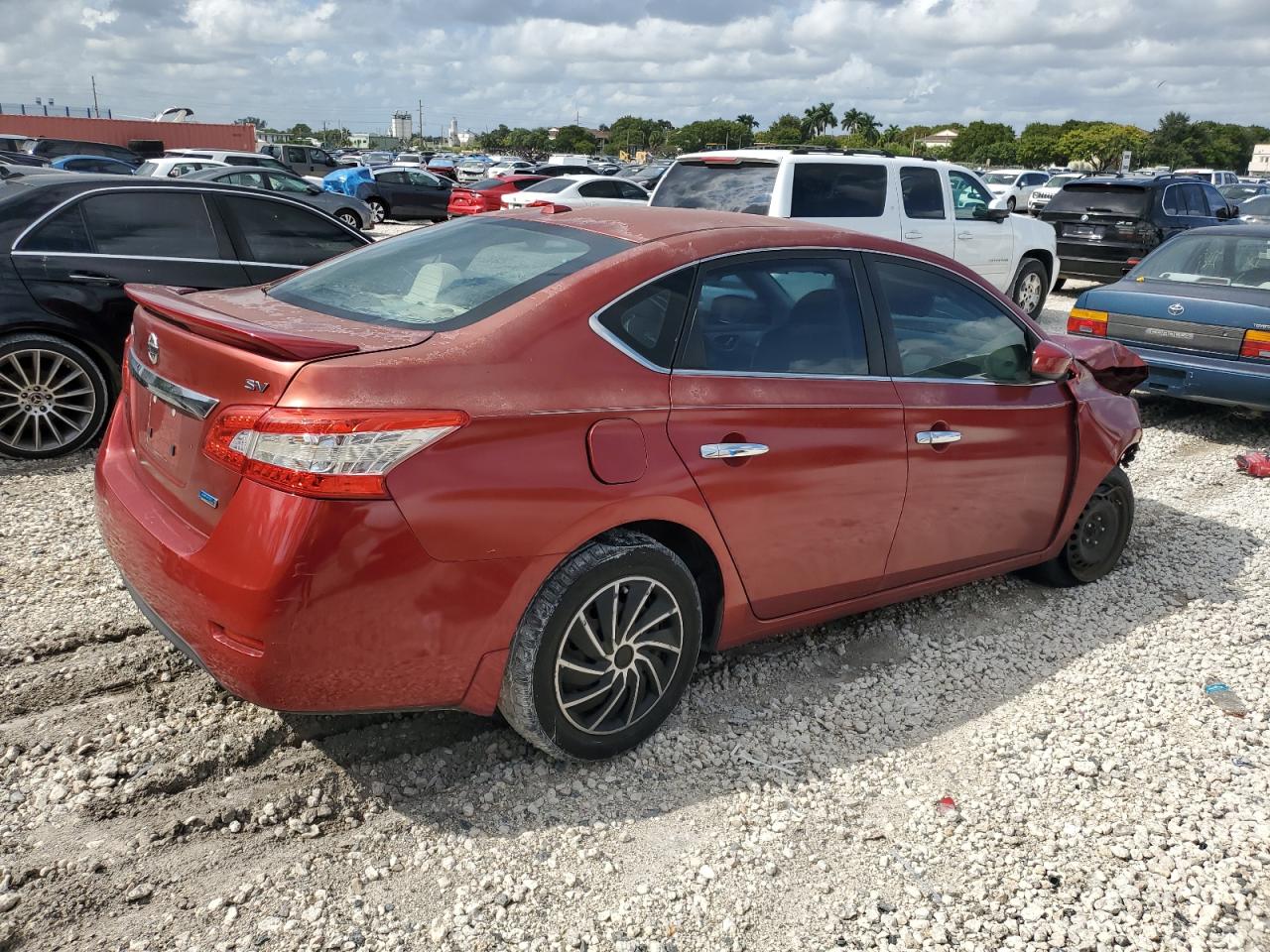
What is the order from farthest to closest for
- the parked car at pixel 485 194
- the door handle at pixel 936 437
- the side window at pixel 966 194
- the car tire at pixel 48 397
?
the parked car at pixel 485 194 → the side window at pixel 966 194 → the car tire at pixel 48 397 → the door handle at pixel 936 437

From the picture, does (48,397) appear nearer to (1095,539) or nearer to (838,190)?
(1095,539)

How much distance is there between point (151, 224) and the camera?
20.7ft

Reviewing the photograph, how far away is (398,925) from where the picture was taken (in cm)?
257

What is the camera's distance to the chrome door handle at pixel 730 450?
313cm

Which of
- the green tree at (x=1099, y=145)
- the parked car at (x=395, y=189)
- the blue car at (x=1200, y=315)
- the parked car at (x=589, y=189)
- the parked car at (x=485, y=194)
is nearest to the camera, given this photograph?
the blue car at (x=1200, y=315)

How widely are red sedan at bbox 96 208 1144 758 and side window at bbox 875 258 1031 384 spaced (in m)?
0.01

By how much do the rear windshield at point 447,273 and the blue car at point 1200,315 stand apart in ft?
19.7

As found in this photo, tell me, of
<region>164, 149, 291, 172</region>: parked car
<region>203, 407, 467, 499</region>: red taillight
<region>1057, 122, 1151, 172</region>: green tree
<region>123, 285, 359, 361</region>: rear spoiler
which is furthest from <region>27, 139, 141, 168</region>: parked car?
<region>1057, 122, 1151, 172</region>: green tree

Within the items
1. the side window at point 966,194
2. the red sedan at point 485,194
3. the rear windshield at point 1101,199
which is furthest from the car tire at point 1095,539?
the red sedan at point 485,194

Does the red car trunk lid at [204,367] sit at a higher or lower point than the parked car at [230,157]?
lower

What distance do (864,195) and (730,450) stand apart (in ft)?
23.8

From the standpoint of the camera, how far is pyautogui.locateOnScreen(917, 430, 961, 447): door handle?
377cm

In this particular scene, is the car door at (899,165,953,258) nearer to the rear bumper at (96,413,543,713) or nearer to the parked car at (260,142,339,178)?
the rear bumper at (96,413,543,713)

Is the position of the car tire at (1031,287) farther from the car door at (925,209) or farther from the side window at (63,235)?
the side window at (63,235)
